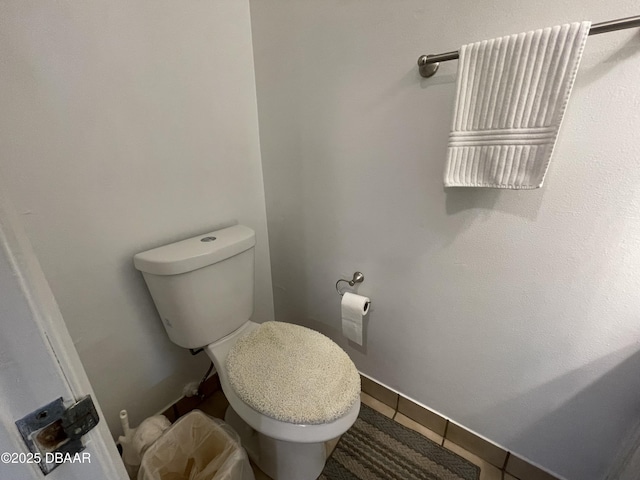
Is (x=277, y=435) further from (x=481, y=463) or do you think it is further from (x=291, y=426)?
(x=481, y=463)

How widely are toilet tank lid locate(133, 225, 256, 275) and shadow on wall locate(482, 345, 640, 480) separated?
1.10m

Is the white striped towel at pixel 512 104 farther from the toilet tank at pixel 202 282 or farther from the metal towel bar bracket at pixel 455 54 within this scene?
the toilet tank at pixel 202 282

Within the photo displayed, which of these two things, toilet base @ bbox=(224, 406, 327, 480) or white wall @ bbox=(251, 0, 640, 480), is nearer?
white wall @ bbox=(251, 0, 640, 480)

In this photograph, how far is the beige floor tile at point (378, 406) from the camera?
1.27 meters

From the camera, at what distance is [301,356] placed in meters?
0.95

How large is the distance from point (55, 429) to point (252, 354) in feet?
2.33

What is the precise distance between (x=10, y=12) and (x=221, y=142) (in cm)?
58

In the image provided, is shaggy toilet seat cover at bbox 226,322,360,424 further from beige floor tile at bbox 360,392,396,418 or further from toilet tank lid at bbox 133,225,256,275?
beige floor tile at bbox 360,392,396,418

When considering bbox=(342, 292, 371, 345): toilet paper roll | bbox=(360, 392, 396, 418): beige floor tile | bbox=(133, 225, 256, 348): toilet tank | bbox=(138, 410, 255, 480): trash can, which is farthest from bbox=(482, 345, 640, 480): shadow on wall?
bbox=(133, 225, 256, 348): toilet tank

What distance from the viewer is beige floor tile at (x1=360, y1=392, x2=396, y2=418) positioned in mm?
1274

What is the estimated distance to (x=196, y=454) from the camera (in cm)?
92

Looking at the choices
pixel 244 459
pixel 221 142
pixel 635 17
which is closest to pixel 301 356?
pixel 244 459

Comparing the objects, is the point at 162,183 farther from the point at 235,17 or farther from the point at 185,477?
the point at 185,477

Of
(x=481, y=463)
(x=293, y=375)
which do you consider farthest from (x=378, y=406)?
(x=293, y=375)
